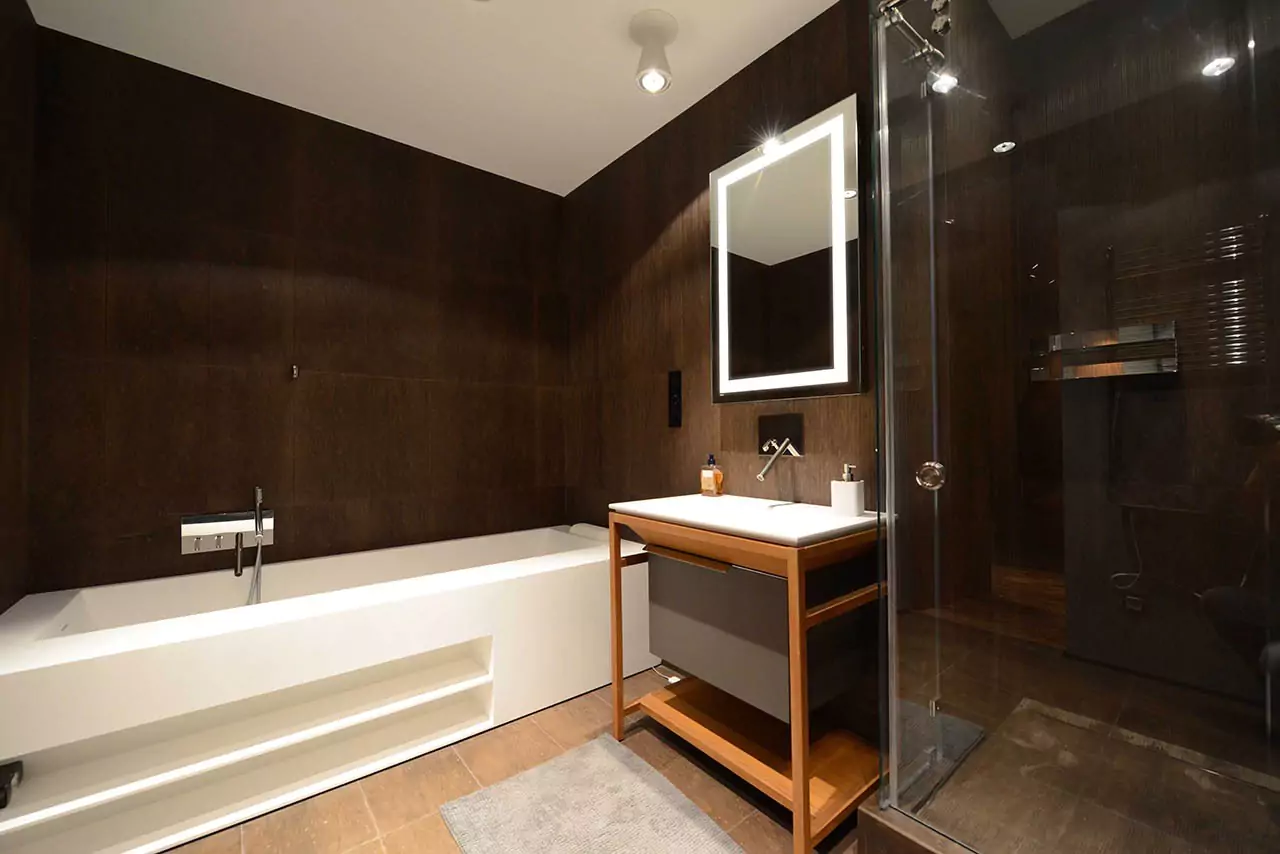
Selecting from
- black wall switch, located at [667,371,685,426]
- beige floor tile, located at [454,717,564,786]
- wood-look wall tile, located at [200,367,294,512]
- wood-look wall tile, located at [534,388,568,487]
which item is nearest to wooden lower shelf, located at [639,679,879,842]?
beige floor tile, located at [454,717,564,786]

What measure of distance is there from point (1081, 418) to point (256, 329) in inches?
119

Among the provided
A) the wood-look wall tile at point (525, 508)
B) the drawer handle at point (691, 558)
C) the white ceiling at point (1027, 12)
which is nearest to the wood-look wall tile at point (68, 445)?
the wood-look wall tile at point (525, 508)

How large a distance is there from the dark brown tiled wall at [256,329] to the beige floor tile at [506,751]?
1.11 metres

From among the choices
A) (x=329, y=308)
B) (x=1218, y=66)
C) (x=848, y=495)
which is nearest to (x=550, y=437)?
(x=329, y=308)

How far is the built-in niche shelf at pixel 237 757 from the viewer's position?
1.28 metres

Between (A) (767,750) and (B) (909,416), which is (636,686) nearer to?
(A) (767,750)

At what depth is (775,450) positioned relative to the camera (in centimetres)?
183

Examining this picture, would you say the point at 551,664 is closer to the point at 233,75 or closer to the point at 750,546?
the point at 750,546

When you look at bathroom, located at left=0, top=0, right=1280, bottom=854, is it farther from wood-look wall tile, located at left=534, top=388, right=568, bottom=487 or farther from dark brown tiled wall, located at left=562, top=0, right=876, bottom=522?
wood-look wall tile, located at left=534, top=388, right=568, bottom=487

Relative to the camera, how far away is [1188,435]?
130 centimetres

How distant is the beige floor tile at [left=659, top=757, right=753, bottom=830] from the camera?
139 centimetres

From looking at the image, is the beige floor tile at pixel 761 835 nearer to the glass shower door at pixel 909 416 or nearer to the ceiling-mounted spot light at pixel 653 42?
the glass shower door at pixel 909 416

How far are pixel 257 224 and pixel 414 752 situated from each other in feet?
7.22

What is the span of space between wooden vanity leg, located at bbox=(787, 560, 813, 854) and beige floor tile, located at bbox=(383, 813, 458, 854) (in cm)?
87
